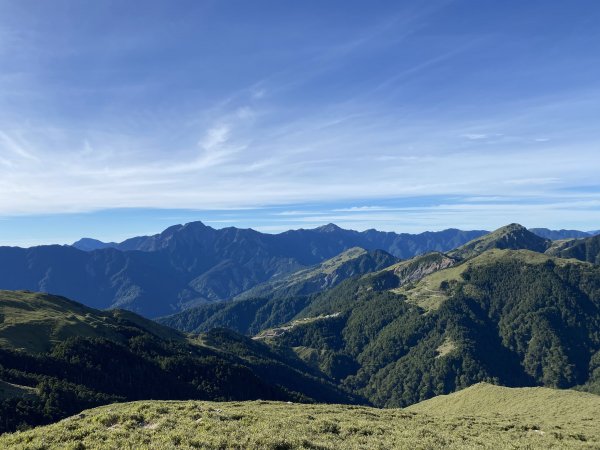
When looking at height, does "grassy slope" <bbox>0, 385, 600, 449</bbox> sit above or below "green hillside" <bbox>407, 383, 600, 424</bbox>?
above

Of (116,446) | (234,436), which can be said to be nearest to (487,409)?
(234,436)

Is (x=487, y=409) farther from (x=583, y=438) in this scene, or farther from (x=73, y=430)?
(x=73, y=430)

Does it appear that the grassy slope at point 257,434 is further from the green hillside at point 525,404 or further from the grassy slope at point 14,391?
the grassy slope at point 14,391

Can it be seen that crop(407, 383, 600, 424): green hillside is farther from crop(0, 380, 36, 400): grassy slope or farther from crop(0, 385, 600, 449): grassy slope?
crop(0, 380, 36, 400): grassy slope

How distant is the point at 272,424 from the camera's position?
42.1 meters

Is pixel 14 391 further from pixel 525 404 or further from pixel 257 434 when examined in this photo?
pixel 525 404

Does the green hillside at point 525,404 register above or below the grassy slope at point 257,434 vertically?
below

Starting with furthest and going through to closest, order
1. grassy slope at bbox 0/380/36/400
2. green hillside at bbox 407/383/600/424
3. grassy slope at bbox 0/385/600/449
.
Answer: grassy slope at bbox 0/380/36/400, green hillside at bbox 407/383/600/424, grassy slope at bbox 0/385/600/449

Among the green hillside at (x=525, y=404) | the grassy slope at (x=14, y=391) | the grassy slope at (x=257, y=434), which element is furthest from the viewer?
the grassy slope at (x=14, y=391)

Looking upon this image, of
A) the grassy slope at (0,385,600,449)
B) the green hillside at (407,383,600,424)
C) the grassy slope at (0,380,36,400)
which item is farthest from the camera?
the grassy slope at (0,380,36,400)

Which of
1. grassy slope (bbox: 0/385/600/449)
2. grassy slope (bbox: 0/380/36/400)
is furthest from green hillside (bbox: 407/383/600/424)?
grassy slope (bbox: 0/380/36/400)

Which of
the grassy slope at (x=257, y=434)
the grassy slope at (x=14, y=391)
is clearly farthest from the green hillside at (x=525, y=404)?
the grassy slope at (x=14, y=391)

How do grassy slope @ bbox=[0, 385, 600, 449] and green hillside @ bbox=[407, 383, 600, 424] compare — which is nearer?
grassy slope @ bbox=[0, 385, 600, 449]

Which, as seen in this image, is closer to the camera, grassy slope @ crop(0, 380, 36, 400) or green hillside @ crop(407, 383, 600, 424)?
green hillside @ crop(407, 383, 600, 424)
